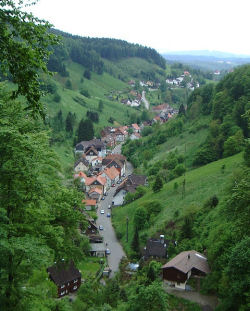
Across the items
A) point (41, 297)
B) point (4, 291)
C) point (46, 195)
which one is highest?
point (46, 195)

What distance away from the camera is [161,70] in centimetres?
18688

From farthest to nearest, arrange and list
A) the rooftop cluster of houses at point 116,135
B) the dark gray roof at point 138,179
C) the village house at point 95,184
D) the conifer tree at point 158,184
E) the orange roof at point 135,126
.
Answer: the orange roof at point 135,126
the rooftop cluster of houses at point 116,135
the village house at point 95,184
the dark gray roof at point 138,179
the conifer tree at point 158,184

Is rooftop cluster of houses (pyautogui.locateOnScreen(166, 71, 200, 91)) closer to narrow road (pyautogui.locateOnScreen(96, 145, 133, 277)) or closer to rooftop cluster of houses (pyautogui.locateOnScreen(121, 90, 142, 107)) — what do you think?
rooftop cluster of houses (pyautogui.locateOnScreen(121, 90, 142, 107))

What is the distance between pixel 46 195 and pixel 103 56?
586 feet

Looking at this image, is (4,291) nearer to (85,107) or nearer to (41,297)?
(41,297)

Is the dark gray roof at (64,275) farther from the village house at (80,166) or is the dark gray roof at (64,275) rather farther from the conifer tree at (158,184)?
the village house at (80,166)

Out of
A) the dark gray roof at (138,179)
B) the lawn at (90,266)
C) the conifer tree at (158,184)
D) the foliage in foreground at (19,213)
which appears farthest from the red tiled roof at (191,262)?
the dark gray roof at (138,179)

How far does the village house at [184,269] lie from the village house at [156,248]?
5.34 metres

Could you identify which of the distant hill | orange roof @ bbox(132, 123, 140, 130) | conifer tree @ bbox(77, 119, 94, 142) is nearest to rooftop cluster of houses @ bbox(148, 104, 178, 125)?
the distant hill

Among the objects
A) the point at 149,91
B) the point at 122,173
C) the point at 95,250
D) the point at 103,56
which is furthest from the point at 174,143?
the point at 103,56

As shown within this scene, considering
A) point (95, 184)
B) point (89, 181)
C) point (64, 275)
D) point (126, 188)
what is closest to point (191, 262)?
point (64, 275)

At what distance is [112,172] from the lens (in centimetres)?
6562

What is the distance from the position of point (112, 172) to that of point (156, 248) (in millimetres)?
32759

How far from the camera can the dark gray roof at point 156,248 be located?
33.3 meters
